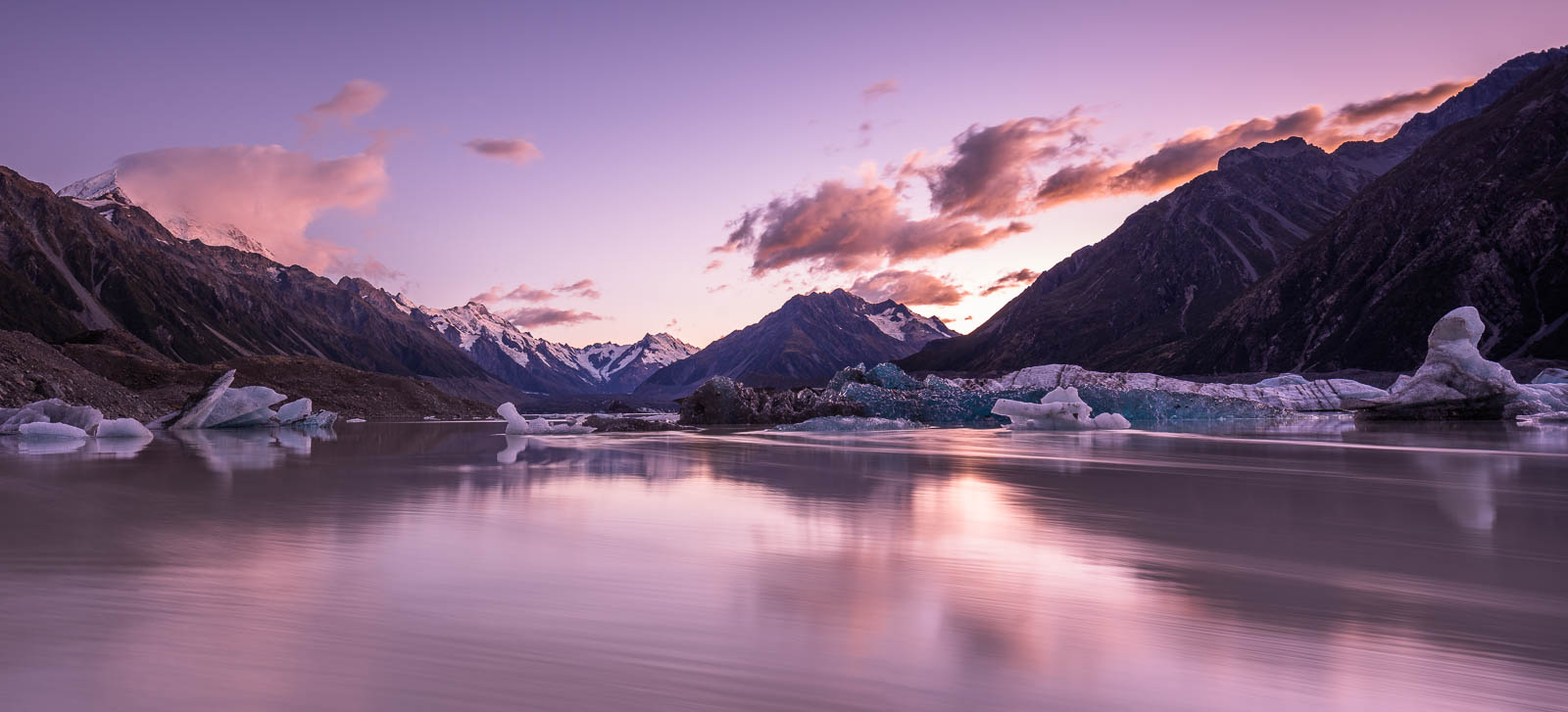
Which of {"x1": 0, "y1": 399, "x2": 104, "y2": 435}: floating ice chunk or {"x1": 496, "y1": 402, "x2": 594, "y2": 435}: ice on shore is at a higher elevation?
{"x1": 0, "y1": 399, "x2": 104, "y2": 435}: floating ice chunk

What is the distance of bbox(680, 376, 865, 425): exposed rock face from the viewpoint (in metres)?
38.9

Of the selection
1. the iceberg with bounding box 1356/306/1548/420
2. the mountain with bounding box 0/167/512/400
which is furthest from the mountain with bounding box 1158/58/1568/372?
the mountain with bounding box 0/167/512/400

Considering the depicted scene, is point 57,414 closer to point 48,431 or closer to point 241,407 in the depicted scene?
point 48,431

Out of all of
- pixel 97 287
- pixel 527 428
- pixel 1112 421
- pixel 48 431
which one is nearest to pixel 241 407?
pixel 48 431

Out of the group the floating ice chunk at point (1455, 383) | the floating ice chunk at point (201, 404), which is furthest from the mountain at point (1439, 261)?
the floating ice chunk at point (201, 404)

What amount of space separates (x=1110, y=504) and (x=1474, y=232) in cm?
13649

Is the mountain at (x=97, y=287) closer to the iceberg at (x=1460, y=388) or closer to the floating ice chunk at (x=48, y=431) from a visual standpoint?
the floating ice chunk at (x=48, y=431)

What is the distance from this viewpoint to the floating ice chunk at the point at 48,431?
909 inches

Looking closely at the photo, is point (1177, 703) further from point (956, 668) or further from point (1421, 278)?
point (1421, 278)

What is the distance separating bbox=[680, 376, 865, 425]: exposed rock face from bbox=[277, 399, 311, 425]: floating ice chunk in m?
19.7

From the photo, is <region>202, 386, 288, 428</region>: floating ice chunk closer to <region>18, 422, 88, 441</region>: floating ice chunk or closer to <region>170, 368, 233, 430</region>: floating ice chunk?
<region>170, 368, 233, 430</region>: floating ice chunk

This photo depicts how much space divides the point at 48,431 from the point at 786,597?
28.3 metres

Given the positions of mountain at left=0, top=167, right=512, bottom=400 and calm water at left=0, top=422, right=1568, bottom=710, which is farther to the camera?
mountain at left=0, top=167, right=512, bottom=400

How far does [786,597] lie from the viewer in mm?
4902
